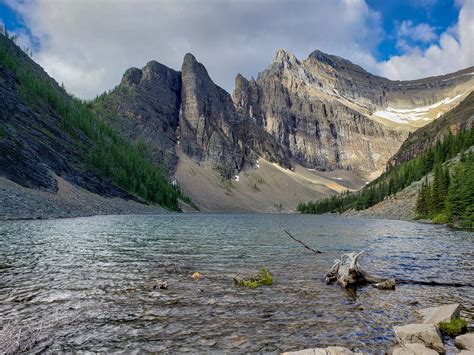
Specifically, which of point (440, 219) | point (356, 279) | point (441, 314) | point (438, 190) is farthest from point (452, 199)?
point (441, 314)

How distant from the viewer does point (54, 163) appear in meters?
101

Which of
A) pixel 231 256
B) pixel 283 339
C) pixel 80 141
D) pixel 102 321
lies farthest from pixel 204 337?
pixel 80 141

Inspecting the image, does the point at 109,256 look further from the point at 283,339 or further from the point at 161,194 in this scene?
the point at 161,194

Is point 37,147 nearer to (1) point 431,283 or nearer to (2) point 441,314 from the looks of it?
(1) point 431,283

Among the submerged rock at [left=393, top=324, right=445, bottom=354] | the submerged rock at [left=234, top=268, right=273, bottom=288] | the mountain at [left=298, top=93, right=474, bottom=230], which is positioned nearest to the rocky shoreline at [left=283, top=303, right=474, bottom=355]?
the submerged rock at [left=393, top=324, right=445, bottom=354]

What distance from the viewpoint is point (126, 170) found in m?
163

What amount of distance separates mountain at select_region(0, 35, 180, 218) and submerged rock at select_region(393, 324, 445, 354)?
207 feet

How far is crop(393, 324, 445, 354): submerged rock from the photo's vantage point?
1044 centimetres

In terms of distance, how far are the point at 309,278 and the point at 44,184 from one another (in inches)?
3070

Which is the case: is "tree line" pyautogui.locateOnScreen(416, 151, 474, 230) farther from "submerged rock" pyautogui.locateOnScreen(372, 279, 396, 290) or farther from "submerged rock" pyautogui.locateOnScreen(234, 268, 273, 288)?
"submerged rock" pyautogui.locateOnScreen(234, 268, 273, 288)

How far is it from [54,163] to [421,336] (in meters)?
108

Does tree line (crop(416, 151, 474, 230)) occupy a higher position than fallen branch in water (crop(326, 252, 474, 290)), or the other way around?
tree line (crop(416, 151, 474, 230))

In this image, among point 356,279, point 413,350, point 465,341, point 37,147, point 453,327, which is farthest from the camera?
point 37,147

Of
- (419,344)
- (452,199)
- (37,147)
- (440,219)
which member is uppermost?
(37,147)
